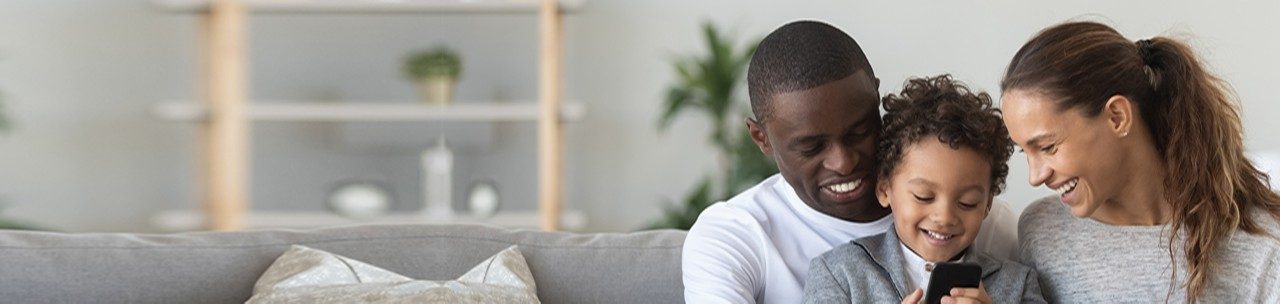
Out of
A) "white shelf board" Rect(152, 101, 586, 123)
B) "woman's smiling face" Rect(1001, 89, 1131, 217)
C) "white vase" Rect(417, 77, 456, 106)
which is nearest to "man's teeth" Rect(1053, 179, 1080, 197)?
"woman's smiling face" Rect(1001, 89, 1131, 217)

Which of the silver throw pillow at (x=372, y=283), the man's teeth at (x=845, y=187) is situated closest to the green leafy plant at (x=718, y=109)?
the silver throw pillow at (x=372, y=283)

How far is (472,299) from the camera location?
188 cm

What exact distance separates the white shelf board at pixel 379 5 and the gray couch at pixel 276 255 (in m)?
3.26

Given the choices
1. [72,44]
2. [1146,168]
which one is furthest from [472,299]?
[72,44]

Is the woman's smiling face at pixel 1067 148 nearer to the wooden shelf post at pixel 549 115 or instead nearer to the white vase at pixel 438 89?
the wooden shelf post at pixel 549 115

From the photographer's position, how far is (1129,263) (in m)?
1.86

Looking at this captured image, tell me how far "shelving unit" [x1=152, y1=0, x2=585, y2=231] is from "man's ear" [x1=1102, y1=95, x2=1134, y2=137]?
3.72 m

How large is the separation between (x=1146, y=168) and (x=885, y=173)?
1.01ft

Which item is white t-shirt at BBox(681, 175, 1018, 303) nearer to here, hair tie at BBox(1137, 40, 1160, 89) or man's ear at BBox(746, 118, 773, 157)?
man's ear at BBox(746, 118, 773, 157)

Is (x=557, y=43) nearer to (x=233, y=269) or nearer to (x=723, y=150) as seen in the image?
(x=723, y=150)

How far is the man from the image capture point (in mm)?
1857

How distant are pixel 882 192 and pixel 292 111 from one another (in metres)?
3.87

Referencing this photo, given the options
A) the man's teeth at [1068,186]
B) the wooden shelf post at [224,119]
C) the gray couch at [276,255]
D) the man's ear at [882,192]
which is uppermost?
the man's teeth at [1068,186]

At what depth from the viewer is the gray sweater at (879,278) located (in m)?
1.84
